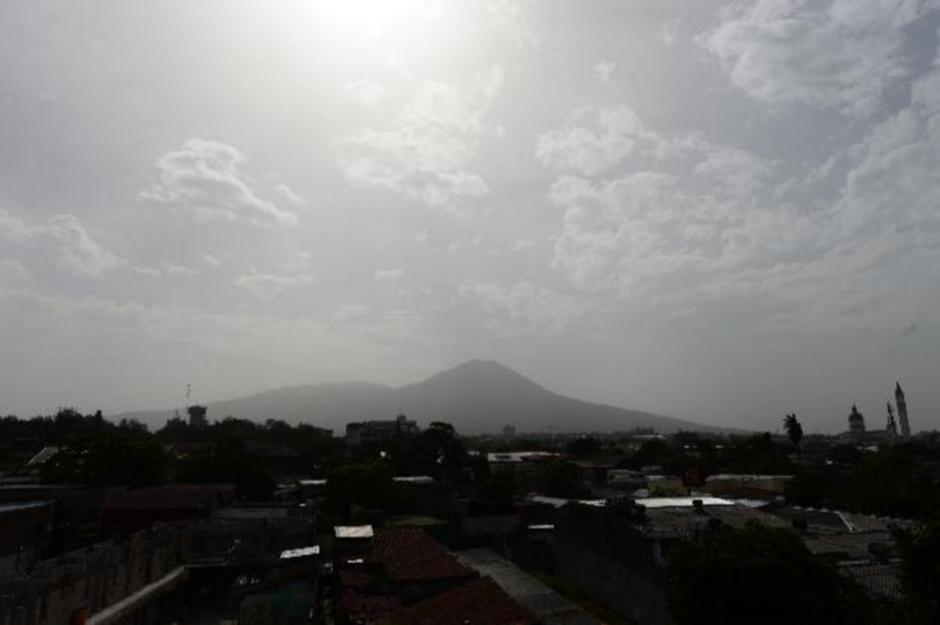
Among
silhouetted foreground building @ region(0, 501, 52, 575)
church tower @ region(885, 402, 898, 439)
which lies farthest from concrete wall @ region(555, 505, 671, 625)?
church tower @ region(885, 402, 898, 439)

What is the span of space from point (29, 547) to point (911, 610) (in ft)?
121

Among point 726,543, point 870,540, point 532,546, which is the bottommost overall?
point 532,546

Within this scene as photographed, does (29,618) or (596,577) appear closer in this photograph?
(29,618)

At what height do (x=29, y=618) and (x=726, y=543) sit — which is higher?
(x=726, y=543)

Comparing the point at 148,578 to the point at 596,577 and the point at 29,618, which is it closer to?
the point at 29,618

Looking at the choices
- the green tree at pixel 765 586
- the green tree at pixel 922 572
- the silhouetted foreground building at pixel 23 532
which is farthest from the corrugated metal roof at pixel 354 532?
the green tree at pixel 922 572

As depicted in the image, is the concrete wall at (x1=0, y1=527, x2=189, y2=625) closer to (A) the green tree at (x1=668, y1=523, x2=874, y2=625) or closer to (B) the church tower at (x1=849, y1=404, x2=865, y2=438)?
(A) the green tree at (x1=668, y1=523, x2=874, y2=625)

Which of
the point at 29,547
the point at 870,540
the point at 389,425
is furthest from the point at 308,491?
the point at 389,425

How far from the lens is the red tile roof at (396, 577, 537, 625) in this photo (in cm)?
1794

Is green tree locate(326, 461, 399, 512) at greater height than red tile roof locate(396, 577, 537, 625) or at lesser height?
greater

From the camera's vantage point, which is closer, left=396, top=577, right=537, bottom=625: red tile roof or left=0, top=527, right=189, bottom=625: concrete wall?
left=0, top=527, right=189, bottom=625: concrete wall

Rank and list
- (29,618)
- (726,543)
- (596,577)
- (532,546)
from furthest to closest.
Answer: (532,546)
(596,577)
(29,618)
(726,543)

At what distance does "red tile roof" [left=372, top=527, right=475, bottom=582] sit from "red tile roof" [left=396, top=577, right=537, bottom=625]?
1.50 m

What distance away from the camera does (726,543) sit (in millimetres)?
14508
